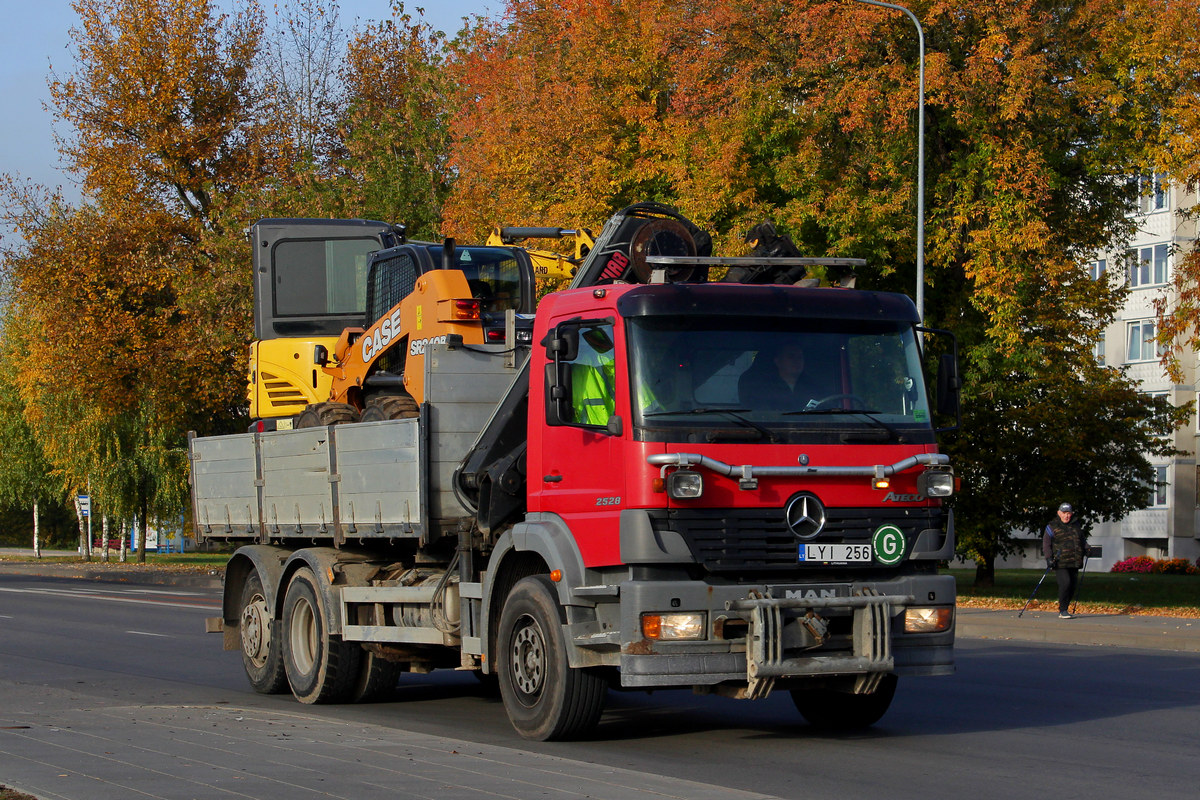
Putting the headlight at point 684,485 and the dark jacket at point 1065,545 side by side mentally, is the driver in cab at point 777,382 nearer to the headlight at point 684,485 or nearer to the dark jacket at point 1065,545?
the headlight at point 684,485

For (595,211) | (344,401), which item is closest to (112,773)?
(344,401)

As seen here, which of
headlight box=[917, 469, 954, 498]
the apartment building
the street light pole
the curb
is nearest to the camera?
headlight box=[917, 469, 954, 498]

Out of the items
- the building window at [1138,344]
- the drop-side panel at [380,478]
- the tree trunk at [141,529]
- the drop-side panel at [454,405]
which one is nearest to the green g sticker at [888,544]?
the drop-side panel at [454,405]

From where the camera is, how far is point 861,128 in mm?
25578

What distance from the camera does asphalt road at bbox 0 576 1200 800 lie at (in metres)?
7.74

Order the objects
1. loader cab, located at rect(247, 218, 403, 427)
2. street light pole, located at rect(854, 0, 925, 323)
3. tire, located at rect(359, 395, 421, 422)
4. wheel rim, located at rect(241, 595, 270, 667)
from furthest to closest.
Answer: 1. street light pole, located at rect(854, 0, 925, 323)
2. loader cab, located at rect(247, 218, 403, 427)
3. wheel rim, located at rect(241, 595, 270, 667)
4. tire, located at rect(359, 395, 421, 422)

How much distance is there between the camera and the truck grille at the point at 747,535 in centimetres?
855

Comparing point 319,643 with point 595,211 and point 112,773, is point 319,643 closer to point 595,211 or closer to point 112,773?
point 112,773

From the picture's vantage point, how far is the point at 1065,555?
71.6ft

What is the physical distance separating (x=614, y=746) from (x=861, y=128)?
18.0 metres

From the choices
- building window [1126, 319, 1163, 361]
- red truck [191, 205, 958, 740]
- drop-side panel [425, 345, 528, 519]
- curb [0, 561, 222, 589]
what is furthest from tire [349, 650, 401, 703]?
building window [1126, 319, 1163, 361]

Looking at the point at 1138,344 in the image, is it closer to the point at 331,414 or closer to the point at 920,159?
the point at 920,159

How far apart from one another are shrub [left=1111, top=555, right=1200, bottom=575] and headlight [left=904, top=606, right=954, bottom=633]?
5044cm

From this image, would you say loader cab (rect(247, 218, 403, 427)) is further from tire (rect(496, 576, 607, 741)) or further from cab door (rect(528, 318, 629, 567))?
cab door (rect(528, 318, 629, 567))
